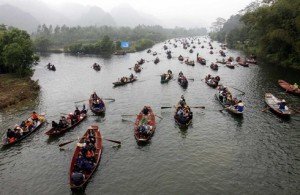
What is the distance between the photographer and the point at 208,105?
183ft

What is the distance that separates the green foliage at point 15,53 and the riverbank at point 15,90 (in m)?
3.14

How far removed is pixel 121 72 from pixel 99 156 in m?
60.4

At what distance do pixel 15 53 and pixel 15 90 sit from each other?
1415 centimetres

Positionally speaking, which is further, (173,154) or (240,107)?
(240,107)

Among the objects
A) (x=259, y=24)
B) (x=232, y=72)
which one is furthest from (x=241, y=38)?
(x=232, y=72)

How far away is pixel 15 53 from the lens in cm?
7550

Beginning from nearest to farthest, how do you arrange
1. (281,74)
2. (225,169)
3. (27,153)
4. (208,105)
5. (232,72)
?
(225,169) < (27,153) < (208,105) < (281,74) < (232,72)

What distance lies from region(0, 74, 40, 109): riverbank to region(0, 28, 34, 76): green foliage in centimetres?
314

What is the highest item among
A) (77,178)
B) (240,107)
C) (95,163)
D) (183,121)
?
(240,107)

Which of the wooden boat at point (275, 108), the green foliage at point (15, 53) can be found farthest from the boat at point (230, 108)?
the green foliage at point (15, 53)

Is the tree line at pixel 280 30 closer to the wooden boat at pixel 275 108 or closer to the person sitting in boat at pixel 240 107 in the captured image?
the wooden boat at pixel 275 108

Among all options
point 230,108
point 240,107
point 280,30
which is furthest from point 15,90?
point 280,30

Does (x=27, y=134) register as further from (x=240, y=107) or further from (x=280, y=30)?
(x=280, y=30)

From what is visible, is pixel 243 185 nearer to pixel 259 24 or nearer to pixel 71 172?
pixel 71 172
